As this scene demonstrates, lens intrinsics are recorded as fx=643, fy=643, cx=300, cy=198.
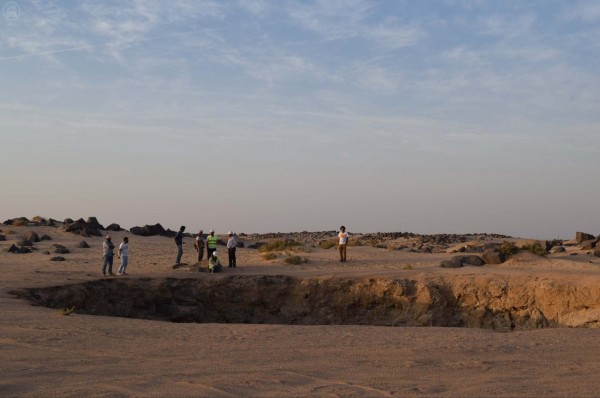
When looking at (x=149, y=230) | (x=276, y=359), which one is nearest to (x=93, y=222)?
(x=149, y=230)

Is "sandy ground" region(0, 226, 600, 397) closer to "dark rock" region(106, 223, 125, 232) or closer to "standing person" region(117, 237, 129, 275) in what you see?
"standing person" region(117, 237, 129, 275)

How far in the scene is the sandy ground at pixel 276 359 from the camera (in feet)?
26.0

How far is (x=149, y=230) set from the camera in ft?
132

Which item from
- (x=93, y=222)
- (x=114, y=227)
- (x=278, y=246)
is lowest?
(x=278, y=246)

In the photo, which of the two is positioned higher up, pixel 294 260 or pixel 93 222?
pixel 93 222

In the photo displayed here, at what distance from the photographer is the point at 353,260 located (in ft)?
92.7

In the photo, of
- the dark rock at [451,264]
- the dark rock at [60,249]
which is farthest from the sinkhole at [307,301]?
the dark rock at [60,249]

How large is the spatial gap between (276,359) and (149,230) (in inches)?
1247

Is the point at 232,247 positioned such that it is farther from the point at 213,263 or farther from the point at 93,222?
the point at 93,222

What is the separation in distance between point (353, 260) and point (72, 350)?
1895cm

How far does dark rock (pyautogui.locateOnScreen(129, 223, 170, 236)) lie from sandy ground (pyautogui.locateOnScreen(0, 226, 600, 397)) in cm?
2279

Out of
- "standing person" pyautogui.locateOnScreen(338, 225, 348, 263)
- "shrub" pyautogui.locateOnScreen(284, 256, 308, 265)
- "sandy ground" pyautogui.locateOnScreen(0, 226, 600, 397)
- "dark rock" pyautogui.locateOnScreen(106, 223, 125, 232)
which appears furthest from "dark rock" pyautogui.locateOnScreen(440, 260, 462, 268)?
"dark rock" pyautogui.locateOnScreen(106, 223, 125, 232)

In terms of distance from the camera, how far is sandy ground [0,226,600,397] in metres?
7.92

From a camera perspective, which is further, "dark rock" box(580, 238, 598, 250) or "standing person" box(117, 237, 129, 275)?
"dark rock" box(580, 238, 598, 250)
